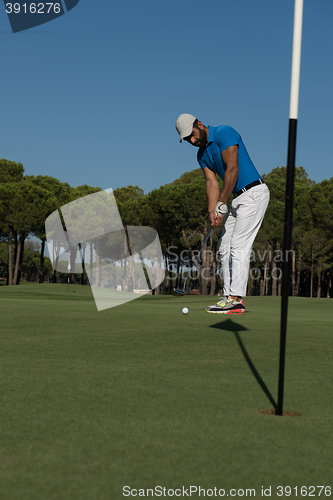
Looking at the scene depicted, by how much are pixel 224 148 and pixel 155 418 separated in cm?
426

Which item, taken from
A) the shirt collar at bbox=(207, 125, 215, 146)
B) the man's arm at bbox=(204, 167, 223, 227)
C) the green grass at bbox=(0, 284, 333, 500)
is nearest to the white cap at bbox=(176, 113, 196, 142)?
the shirt collar at bbox=(207, 125, 215, 146)

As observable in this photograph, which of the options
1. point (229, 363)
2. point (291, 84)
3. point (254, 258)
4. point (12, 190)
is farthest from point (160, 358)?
point (254, 258)

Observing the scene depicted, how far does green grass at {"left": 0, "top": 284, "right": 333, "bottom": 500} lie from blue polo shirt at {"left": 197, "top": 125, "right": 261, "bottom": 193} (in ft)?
7.97

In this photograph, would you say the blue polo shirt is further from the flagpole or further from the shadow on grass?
the flagpole

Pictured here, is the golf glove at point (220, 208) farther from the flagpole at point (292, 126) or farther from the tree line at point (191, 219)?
the tree line at point (191, 219)

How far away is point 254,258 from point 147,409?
45616mm

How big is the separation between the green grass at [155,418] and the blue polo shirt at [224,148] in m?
2.43

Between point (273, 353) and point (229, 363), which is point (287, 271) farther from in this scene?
point (273, 353)

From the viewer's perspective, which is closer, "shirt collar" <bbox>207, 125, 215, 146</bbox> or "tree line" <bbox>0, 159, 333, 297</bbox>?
"shirt collar" <bbox>207, 125, 215, 146</bbox>

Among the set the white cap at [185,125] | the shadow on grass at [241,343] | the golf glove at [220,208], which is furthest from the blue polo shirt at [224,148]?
the shadow on grass at [241,343]

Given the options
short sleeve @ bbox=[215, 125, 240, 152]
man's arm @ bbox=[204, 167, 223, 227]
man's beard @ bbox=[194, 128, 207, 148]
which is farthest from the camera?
man's arm @ bbox=[204, 167, 223, 227]

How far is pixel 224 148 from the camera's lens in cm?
580

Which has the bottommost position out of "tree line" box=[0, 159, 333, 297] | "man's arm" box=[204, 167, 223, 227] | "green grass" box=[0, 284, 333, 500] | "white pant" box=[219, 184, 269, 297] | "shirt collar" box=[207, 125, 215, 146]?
"green grass" box=[0, 284, 333, 500]

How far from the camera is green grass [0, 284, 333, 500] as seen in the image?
1.60 meters
